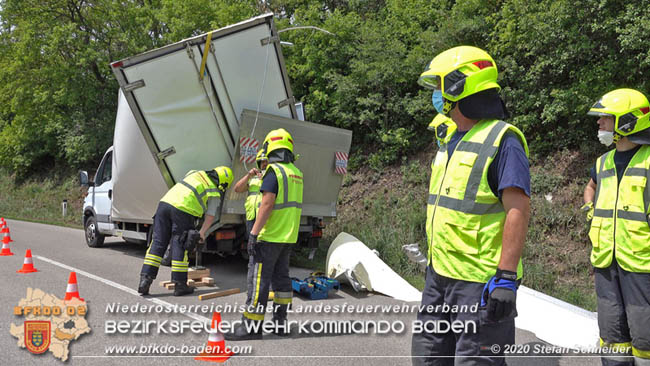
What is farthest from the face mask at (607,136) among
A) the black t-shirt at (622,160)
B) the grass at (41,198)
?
the grass at (41,198)

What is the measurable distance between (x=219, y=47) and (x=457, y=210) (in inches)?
225

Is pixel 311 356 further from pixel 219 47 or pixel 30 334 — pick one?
pixel 219 47

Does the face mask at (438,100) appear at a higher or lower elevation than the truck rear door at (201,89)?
lower

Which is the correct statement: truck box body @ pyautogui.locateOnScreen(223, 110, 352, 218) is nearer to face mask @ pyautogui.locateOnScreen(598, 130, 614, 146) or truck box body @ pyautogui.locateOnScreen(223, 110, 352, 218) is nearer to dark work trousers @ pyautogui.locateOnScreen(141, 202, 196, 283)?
dark work trousers @ pyautogui.locateOnScreen(141, 202, 196, 283)

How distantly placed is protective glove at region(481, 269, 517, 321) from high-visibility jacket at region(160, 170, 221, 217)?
4998 millimetres

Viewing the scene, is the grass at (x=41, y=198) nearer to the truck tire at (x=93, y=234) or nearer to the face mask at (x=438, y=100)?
the truck tire at (x=93, y=234)

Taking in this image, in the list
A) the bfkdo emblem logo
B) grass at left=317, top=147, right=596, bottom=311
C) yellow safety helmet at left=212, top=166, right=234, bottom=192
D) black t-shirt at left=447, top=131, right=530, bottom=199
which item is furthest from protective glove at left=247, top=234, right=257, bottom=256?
grass at left=317, top=147, right=596, bottom=311

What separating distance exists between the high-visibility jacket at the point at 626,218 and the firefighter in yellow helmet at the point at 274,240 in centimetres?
261

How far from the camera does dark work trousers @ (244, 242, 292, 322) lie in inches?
177

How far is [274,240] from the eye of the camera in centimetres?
462

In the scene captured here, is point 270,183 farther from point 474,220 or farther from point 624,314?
point 624,314

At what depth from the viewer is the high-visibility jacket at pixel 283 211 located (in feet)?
15.2

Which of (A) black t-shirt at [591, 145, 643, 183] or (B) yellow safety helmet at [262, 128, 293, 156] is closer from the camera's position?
(A) black t-shirt at [591, 145, 643, 183]

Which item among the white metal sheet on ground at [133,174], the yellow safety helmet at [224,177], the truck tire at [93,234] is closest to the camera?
the yellow safety helmet at [224,177]
